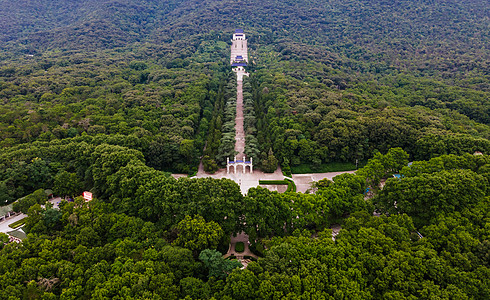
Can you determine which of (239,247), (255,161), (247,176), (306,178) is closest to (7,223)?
(239,247)

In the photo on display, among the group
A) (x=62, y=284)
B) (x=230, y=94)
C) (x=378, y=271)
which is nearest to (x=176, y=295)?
(x=62, y=284)

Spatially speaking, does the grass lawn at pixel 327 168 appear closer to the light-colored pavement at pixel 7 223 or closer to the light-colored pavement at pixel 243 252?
the light-colored pavement at pixel 243 252

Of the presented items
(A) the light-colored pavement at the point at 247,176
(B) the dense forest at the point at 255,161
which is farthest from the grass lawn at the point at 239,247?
(A) the light-colored pavement at the point at 247,176

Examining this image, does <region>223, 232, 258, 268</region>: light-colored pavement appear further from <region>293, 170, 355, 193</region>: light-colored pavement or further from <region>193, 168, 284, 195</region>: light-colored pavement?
<region>293, 170, 355, 193</region>: light-colored pavement

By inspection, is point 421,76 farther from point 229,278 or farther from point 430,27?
point 229,278

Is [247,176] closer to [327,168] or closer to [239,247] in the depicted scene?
[327,168]
